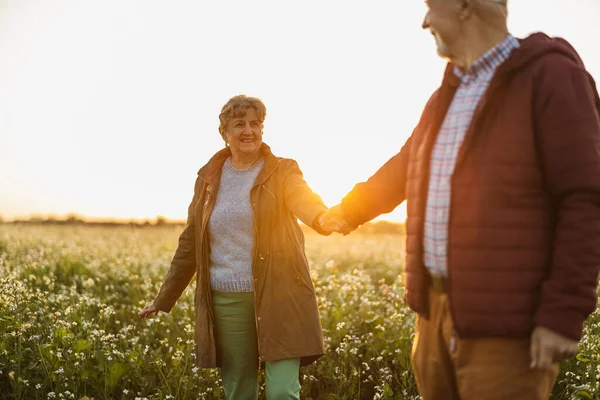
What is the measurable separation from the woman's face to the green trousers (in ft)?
3.68

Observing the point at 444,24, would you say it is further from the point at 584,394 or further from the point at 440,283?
the point at 584,394

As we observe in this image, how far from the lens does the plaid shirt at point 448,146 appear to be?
2.67 m

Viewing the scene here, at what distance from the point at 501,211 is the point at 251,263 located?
255cm

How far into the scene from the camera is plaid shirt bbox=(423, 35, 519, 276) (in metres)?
2.67

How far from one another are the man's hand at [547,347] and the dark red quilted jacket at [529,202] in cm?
4

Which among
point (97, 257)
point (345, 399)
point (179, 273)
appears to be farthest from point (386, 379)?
point (97, 257)

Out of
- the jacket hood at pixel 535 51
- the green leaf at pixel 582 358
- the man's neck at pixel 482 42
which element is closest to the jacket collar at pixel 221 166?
the man's neck at pixel 482 42

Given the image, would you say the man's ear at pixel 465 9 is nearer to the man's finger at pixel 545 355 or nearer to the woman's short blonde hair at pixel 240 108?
the man's finger at pixel 545 355

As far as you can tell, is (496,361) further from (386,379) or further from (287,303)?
(386,379)

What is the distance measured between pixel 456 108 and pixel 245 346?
2.82 m

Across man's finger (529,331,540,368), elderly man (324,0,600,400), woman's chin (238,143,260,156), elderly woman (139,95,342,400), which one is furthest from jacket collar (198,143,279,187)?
man's finger (529,331,540,368)

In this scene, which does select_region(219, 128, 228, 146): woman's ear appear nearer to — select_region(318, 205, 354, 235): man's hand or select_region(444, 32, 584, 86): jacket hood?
select_region(318, 205, 354, 235): man's hand

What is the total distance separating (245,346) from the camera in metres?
4.86

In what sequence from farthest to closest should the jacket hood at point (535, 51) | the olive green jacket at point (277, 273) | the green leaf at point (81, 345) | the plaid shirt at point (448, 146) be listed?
the green leaf at point (81, 345), the olive green jacket at point (277, 273), the plaid shirt at point (448, 146), the jacket hood at point (535, 51)
